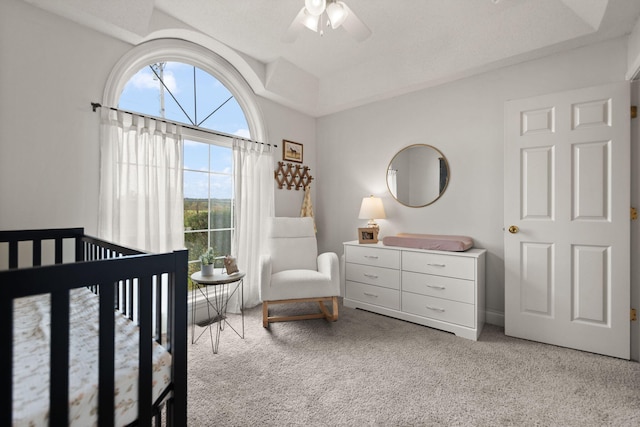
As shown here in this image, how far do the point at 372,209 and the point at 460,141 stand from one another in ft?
3.58

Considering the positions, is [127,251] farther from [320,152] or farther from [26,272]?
[320,152]

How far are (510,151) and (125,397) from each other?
9.55 ft

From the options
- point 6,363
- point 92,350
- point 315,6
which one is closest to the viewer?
point 6,363

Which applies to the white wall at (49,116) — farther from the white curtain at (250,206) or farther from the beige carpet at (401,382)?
the beige carpet at (401,382)

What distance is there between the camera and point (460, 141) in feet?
9.53

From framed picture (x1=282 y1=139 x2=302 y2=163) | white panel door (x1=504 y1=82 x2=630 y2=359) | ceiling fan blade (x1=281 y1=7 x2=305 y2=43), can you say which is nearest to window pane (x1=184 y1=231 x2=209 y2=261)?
framed picture (x1=282 y1=139 x2=302 y2=163)

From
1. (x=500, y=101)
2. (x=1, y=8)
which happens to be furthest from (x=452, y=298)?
(x=1, y=8)

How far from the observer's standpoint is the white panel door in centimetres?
208

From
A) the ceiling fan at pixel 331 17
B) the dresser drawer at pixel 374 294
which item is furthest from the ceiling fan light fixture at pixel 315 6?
the dresser drawer at pixel 374 294

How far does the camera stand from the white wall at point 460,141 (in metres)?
2.42

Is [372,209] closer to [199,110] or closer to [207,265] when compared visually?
[207,265]

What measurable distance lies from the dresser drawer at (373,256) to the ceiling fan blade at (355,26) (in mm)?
1844

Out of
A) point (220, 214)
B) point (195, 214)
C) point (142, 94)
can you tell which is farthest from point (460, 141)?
point (142, 94)

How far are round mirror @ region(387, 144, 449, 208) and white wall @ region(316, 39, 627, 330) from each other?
2.8 inches
